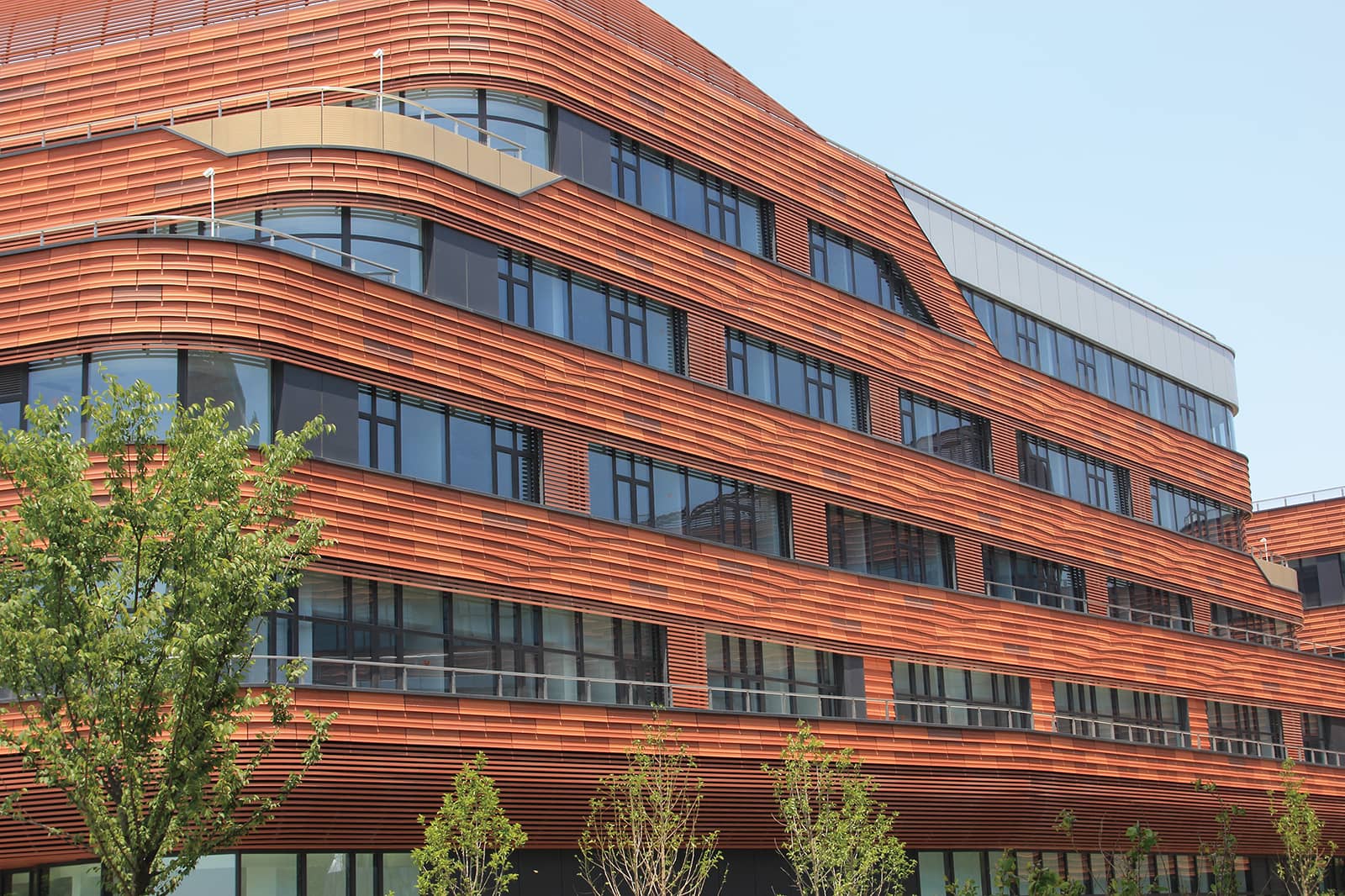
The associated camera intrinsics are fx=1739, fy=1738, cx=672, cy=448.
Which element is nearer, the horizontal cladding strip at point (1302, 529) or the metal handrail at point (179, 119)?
the metal handrail at point (179, 119)

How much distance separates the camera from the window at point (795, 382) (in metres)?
44.4

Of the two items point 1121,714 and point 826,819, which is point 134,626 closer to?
point 826,819

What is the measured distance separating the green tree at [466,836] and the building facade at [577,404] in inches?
45.4

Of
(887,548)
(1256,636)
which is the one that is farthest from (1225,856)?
(1256,636)

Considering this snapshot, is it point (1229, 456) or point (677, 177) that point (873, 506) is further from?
point (1229, 456)

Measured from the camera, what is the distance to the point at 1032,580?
53562mm

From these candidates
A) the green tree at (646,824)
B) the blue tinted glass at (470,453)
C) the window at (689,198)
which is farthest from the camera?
the window at (689,198)

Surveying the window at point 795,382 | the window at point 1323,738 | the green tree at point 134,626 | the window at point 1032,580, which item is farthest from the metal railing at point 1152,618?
the green tree at point 134,626

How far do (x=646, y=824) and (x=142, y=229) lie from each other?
16163 mm

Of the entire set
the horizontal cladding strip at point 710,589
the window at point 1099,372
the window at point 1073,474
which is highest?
the window at point 1099,372

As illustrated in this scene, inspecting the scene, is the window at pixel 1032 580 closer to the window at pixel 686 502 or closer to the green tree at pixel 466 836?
the window at pixel 686 502

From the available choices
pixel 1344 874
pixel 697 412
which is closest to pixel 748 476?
pixel 697 412

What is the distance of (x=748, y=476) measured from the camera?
43.1 meters

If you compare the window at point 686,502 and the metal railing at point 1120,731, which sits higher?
the window at point 686,502
